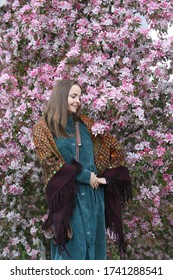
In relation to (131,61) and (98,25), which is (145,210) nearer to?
(131,61)

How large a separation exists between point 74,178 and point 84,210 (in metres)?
0.23

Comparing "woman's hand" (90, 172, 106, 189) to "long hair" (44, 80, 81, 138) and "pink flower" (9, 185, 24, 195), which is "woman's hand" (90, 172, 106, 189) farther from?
"pink flower" (9, 185, 24, 195)

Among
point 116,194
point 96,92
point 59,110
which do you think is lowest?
point 116,194

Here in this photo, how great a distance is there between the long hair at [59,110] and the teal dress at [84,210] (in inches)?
2.7

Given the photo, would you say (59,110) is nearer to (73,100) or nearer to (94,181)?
(73,100)

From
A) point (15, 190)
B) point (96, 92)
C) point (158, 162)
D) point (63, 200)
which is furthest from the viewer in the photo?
point (15, 190)

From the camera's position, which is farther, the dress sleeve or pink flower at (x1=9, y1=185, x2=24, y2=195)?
pink flower at (x1=9, y1=185, x2=24, y2=195)

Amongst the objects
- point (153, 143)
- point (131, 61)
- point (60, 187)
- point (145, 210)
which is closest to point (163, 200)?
point (145, 210)

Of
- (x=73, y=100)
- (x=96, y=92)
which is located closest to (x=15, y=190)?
(x=96, y=92)

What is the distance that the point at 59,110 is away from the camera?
407 centimetres

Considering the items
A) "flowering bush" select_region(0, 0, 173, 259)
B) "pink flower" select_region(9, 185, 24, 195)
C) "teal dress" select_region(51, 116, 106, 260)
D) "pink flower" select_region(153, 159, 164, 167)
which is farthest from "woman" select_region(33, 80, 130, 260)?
"pink flower" select_region(9, 185, 24, 195)

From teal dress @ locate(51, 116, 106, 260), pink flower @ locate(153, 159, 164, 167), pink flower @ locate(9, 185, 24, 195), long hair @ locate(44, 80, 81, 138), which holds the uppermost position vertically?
long hair @ locate(44, 80, 81, 138)

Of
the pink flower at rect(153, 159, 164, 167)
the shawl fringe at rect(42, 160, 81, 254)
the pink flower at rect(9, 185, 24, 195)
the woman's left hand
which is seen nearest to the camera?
the shawl fringe at rect(42, 160, 81, 254)

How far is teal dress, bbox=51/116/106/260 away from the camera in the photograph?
3.99 metres
